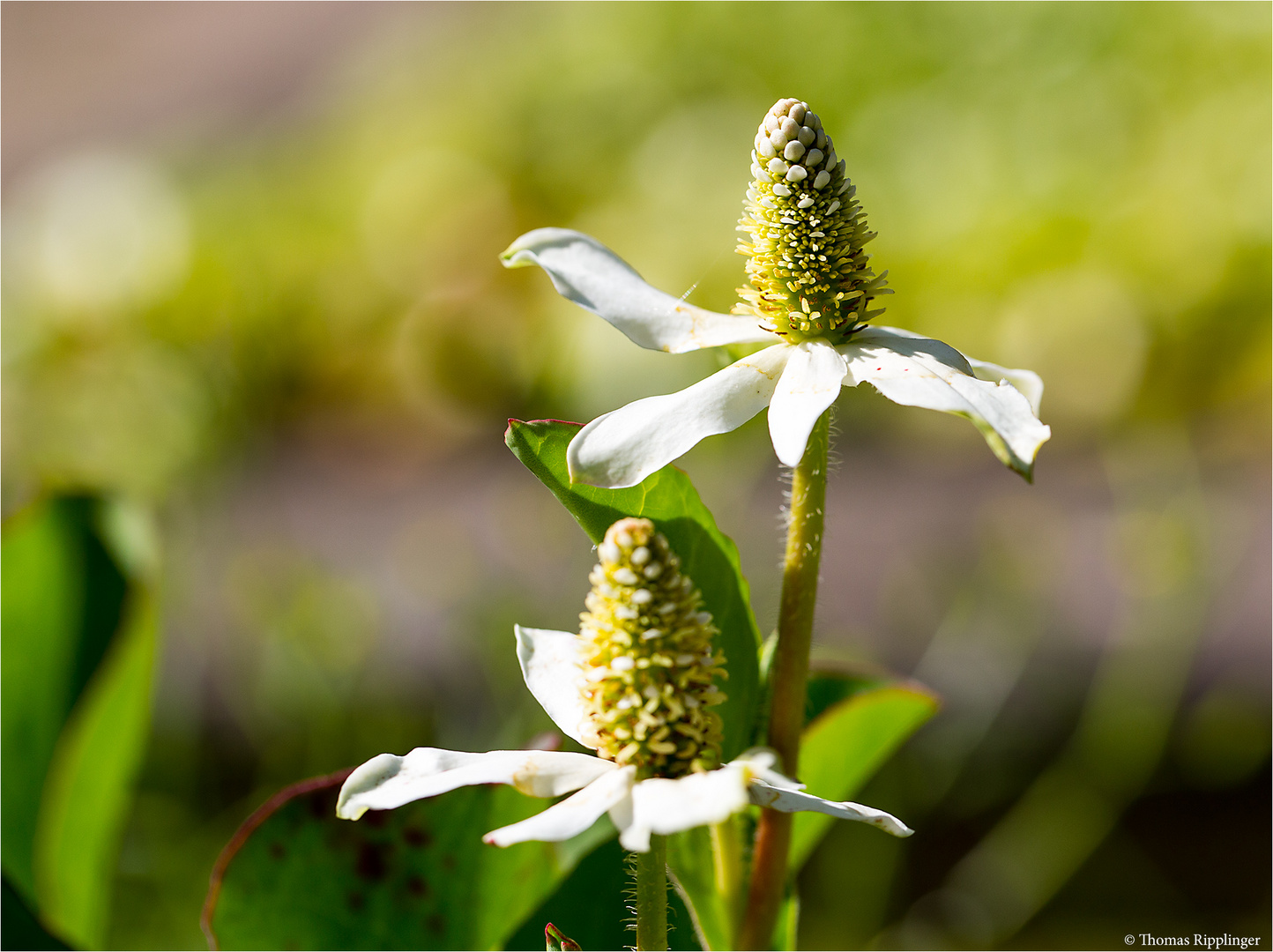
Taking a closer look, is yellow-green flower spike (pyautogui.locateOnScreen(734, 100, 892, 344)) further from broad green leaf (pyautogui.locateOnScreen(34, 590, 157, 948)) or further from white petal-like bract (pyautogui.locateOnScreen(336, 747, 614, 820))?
broad green leaf (pyautogui.locateOnScreen(34, 590, 157, 948))

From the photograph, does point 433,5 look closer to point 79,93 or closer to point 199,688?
point 79,93

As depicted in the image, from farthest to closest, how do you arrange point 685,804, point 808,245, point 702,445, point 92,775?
point 702,445 < point 92,775 < point 808,245 < point 685,804

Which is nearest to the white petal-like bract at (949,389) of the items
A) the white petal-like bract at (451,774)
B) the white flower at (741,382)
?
the white flower at (741,382)

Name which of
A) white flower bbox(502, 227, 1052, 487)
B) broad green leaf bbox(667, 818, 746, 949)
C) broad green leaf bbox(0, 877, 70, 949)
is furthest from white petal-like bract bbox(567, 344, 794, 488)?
broad green leaf bbox(0, 877, 70, 949)

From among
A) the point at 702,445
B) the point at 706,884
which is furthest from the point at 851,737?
the point at 702,445

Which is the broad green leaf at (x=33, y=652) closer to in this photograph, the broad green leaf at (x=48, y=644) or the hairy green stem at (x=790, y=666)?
the broad green leaf at (x=48, y=644)

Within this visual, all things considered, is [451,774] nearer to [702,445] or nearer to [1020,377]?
[1020,377]
